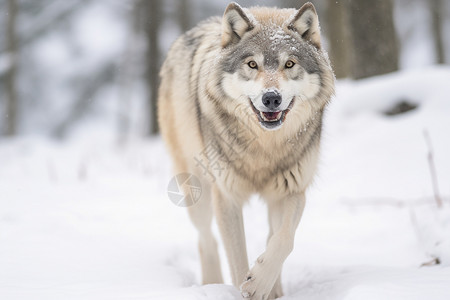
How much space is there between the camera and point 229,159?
286 cm

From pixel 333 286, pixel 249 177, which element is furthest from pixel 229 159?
pixel 333 286

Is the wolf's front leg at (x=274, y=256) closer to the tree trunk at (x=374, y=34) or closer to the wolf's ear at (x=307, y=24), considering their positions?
the wolf's ear at (x=307, y=24)

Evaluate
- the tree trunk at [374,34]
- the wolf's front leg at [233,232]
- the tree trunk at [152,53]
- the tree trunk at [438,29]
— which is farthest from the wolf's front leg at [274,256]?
the tree trunk at [438,29]

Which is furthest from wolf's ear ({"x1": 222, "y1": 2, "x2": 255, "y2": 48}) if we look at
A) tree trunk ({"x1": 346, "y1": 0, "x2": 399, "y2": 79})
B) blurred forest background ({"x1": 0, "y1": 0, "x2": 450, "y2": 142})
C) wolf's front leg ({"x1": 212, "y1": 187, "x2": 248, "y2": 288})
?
blurred forest background ({"x1": 0, "y1": 0, "x2": 450, "y2": 142})

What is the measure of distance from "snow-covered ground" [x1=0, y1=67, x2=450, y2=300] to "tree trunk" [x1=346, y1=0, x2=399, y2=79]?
41 cm

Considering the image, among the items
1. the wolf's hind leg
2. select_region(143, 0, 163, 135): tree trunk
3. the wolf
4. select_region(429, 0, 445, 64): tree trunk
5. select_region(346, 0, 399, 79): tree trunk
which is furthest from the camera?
select_region(429, 0, 445, 64): tree trunk

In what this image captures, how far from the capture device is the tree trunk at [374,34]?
6590mm

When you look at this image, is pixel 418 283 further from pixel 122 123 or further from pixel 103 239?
pixel 122 123

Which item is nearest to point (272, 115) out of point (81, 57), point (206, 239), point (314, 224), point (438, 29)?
point (206, 239)

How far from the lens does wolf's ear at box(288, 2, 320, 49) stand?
2.76m

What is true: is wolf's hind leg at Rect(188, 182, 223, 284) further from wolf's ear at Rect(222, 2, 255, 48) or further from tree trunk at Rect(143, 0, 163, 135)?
tree trunk at Rect(143, 0, 163, 135)

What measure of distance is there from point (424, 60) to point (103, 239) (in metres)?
19.9

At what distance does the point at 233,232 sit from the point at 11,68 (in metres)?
12.2

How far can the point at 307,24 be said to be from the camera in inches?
111
